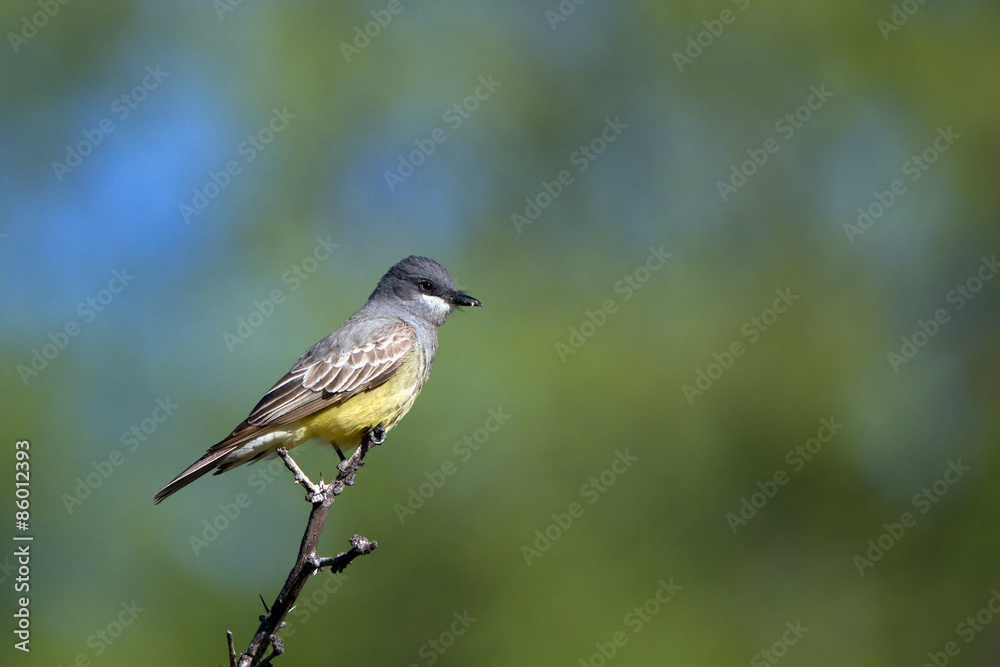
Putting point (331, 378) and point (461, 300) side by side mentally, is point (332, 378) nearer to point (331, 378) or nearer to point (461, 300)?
point (331, 378)

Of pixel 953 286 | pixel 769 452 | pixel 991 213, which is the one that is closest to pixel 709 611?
pixel 769 452

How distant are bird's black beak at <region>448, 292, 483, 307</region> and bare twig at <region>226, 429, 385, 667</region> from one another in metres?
3.01

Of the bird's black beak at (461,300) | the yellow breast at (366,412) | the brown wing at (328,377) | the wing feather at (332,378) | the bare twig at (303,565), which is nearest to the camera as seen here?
the bare twig at (303,565)

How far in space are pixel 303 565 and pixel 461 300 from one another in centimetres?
419

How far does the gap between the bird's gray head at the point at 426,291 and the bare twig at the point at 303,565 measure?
122 inches

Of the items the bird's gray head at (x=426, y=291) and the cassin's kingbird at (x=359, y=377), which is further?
the bird's gray head at (x=426, y=291)

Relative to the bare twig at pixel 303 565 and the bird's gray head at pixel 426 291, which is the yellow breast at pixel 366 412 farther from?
the bare twig at pixel 303 565

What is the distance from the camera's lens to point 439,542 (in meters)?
14.5

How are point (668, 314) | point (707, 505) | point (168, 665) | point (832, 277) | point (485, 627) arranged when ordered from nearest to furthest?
1. point (168, 665)
2. point (485, 627)
3. point (707, 505)
4. point (668, 314)
5. point (832, 277)

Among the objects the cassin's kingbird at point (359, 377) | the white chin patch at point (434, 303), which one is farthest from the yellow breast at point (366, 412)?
the white chin patch at point (434, 303)

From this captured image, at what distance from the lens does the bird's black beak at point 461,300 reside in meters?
8.25

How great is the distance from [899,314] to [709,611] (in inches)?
317

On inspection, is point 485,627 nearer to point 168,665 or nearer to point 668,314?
point 168,665

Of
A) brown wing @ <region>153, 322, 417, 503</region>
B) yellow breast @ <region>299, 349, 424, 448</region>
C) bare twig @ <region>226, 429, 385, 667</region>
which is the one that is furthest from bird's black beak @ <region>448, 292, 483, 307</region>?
bare twig @ <region>226, 429, 385, 667</region>
